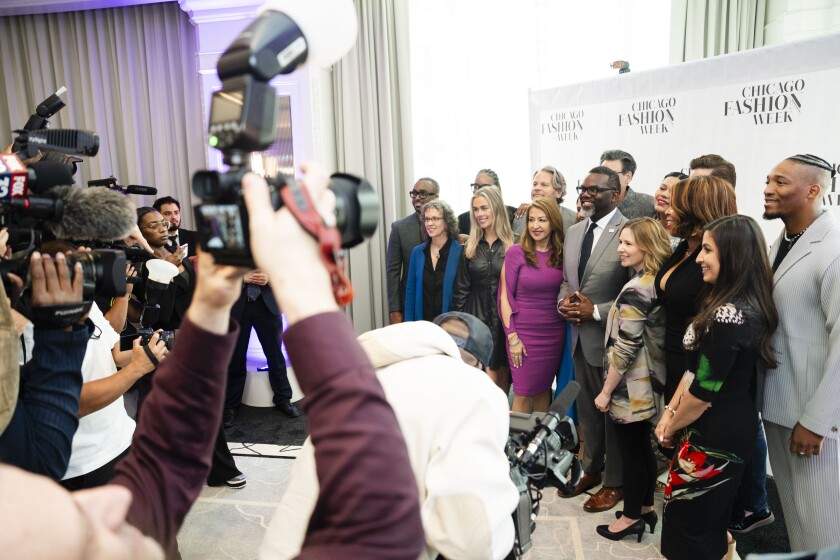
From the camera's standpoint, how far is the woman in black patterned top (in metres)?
1.90

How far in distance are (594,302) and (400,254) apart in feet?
5.54

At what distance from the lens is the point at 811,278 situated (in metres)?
1.96

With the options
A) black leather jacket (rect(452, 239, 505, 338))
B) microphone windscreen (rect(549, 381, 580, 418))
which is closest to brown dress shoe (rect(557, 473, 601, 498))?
black leather jacket (rect(452, 239, 505, 338))

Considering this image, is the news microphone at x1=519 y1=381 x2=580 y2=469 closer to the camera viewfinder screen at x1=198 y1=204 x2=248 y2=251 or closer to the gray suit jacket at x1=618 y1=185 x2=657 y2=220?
the camera viewfinder screen at x1=198 y1=204 x2=248 y2=251

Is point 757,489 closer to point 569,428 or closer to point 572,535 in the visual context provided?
point 572,535

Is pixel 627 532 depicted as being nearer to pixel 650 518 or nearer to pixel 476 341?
pixel 650 518

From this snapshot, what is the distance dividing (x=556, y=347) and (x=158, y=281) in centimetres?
198

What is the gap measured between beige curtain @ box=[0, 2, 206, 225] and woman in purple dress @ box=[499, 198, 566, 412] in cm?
294

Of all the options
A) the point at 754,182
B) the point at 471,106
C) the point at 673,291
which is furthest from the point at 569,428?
the point at 471,106

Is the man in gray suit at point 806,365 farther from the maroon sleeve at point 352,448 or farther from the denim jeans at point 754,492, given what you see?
the maroon sleeve at point 352,448

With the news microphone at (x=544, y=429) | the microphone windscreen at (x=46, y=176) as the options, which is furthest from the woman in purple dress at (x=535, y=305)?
the microphone windscreen at (x=46, y=176)

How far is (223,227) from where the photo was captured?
0.53 meters

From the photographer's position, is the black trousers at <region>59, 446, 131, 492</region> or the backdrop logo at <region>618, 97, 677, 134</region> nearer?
the black trousers at <region>59, 446, 131, 492</region>

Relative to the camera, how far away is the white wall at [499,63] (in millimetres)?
4508
